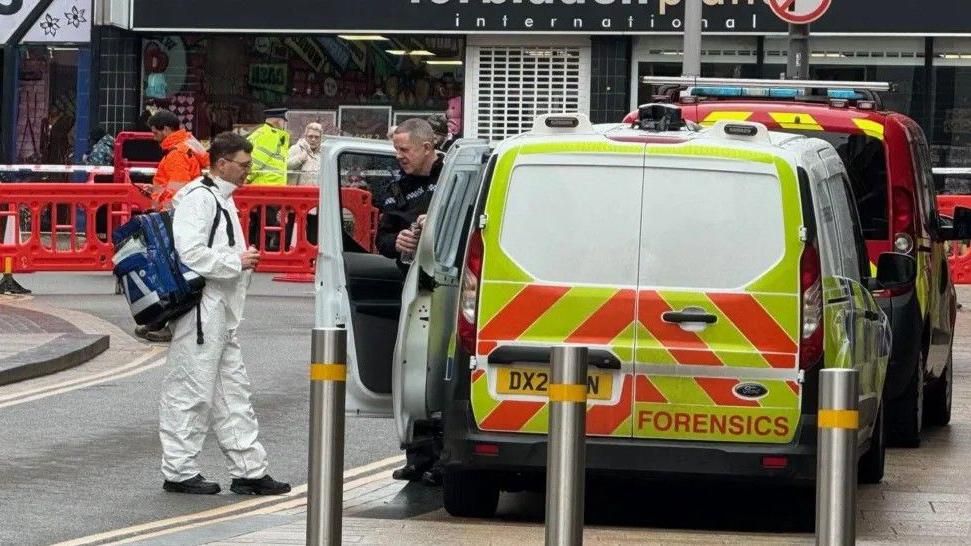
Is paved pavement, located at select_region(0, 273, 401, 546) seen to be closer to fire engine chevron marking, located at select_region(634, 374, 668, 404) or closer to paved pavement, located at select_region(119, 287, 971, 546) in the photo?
paved pavement, located at select_region(119, 287, 971, 546)

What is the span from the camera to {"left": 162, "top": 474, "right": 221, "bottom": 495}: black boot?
10.3m

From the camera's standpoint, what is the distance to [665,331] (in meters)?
8.77

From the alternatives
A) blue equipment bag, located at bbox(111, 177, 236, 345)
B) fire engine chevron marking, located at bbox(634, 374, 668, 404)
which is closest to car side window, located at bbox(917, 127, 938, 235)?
fire engine chevron marking, located at bbox(634, 374, 668, 404)

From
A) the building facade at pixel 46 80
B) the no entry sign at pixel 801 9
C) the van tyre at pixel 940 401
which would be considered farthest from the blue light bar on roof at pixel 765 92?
the building facade at pixel 46 80

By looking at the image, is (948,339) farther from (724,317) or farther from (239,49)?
(239,49)

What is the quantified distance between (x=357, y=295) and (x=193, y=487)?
116 centimetres

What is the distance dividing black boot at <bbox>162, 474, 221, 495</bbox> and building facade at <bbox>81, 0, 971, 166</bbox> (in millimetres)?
17861

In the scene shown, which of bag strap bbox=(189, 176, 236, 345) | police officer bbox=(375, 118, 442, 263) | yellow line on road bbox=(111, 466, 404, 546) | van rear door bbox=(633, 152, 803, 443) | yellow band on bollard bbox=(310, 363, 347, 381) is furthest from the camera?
police officer bbox=(375, 118, 442, 263)

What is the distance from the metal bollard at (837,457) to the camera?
20.0ft

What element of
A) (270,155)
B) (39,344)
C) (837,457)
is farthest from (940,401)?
(270,155)

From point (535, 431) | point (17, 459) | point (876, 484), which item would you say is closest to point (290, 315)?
point (17, 459)

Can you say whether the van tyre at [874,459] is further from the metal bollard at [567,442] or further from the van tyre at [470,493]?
the metal bollard at [567,442]

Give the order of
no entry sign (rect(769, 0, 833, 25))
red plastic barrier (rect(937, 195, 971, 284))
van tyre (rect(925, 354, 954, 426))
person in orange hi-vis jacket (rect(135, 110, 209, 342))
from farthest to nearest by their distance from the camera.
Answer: red plastic barrier (rect(937, 195, 971, 284)) → person in orange hi-vis jacket (rect(135, 110, 209, 342)) → no entry sign (rect(769, 0, 833, 25)) → van tyre (rect(925, 354, 954, 426))

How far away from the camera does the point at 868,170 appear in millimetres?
11609
